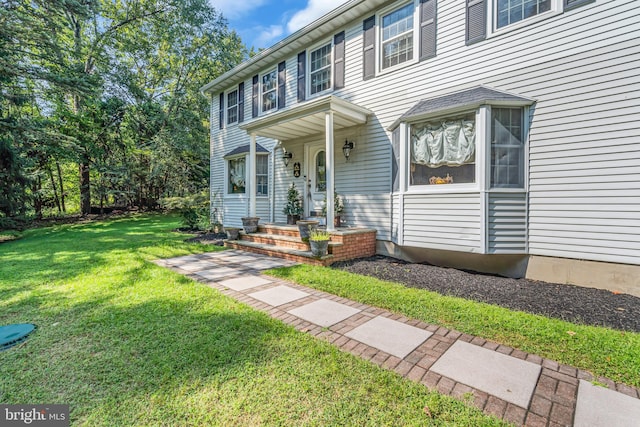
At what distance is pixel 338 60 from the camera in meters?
7.23

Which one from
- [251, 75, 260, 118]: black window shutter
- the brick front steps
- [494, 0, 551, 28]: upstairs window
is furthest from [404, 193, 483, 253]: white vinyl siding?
[251, 75, 260, 118]: black window shutter

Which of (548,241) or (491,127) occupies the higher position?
(491,127)

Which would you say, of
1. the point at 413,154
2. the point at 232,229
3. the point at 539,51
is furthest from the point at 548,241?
the point at 232,229

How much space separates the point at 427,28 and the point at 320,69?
120 inches

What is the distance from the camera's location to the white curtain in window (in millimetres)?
4898

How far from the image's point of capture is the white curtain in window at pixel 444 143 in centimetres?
490

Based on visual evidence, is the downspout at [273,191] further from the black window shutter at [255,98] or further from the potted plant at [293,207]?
the black window shutter at [255,98]

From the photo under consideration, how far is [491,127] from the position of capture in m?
4.70

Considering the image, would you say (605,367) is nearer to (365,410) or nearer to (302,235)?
(365,410)

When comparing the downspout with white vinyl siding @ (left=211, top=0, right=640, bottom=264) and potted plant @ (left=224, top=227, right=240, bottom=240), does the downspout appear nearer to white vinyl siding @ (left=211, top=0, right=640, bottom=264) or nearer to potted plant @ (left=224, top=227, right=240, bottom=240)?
potted plant @ (left=224, top=227, right=240, bottom=240)

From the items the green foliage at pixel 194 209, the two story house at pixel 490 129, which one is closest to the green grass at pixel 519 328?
the two story house at pixel 490 129

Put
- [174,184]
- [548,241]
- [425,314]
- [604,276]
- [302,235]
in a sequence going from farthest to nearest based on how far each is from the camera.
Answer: [174,184] < [302,235] < [548,241] < [604,276] < [425,314]

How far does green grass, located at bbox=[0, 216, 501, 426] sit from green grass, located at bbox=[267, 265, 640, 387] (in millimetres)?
1223

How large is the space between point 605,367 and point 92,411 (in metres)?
3.72
